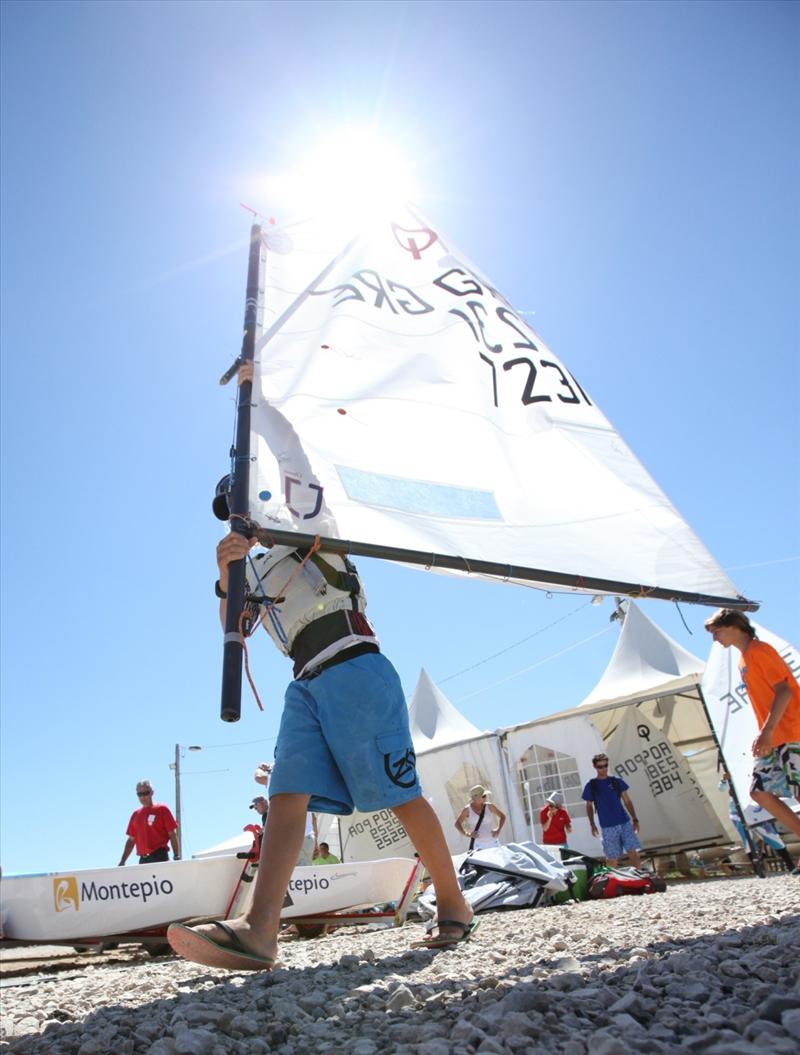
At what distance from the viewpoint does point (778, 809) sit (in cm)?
341

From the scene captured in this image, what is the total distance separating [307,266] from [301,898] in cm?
426

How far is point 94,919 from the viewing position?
488 centimetres

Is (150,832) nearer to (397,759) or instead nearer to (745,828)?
(397,759)

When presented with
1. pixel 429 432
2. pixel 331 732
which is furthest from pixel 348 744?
pixel 429 432

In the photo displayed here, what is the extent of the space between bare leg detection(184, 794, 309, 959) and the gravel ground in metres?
0.11

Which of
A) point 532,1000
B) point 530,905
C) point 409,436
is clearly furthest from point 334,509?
point 530,905

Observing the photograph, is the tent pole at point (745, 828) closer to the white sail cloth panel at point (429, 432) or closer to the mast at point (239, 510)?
the white sail cloth panel at point (429, 432)

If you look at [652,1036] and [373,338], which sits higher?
[373,338]

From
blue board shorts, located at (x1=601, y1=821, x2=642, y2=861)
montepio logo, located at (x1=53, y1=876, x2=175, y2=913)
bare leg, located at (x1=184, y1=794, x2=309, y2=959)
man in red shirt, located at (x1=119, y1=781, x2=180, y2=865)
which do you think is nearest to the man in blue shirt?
blue board shorts, located at (x1=601, y1=821, x2=642, y2=861)

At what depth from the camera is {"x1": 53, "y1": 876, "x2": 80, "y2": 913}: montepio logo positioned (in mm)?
4922

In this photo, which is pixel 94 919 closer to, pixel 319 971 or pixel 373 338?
pixel 319 971

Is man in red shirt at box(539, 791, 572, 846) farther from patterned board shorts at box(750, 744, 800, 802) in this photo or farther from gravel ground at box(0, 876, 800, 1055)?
gravel ground at box(0, 876, 800, 1055)

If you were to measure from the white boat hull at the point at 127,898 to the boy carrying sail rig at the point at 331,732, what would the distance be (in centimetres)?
309

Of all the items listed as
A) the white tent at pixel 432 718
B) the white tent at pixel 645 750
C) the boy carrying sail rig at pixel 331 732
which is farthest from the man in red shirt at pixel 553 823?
the boy carrying sail rig at pixel 331 732
